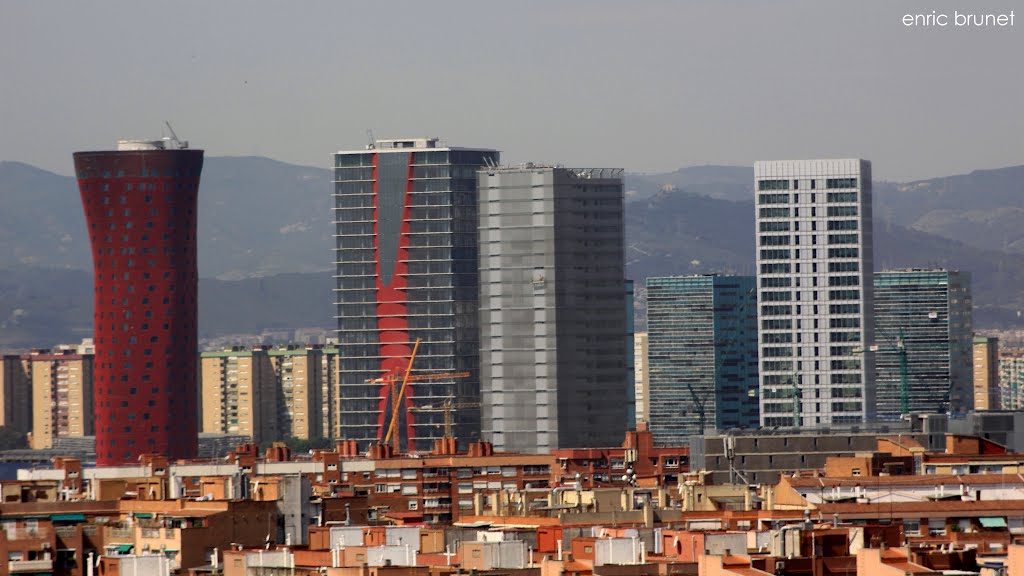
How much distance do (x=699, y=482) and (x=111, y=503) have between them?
34.1 meters

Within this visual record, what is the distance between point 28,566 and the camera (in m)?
80.9

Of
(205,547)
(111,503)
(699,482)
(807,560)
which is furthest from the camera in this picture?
(699,482)

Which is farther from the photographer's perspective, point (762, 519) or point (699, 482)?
point (699, 482)

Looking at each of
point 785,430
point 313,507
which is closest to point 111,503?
point 313,507

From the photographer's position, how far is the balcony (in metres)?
79.8

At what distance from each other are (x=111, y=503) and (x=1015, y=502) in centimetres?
3178

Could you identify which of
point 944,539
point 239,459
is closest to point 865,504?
point 944,539

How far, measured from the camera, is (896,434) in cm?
15825

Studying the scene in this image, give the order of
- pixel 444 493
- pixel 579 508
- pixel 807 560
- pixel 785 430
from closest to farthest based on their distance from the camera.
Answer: pixel 807 560 → pixel 579 508 → pixel 785 430 → pixel 444 493

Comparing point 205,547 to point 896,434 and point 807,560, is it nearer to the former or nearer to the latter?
point 807,560

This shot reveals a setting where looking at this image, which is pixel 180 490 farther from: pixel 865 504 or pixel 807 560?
pixel 807 560

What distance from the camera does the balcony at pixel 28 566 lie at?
79.8 m

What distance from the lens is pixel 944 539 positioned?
251 ft

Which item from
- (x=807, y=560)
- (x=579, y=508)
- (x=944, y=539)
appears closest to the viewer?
(x=807, y=560)
